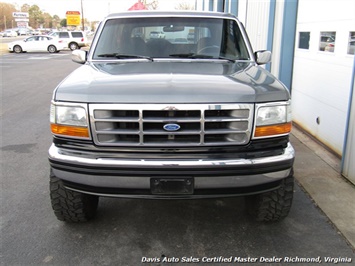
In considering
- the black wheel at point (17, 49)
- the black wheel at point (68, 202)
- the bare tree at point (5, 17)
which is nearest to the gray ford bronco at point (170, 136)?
the black wheel at point (68, 202)

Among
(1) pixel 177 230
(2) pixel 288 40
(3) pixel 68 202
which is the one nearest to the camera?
(3) pixel 68 202

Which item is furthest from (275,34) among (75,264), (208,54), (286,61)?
(75,264)

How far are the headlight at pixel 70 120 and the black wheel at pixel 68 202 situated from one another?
543 mm

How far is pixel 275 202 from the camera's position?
332cm

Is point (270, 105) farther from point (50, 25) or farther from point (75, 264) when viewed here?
point (50, 25)

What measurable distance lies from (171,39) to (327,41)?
2.94 meters

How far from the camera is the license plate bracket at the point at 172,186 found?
280 centimetres

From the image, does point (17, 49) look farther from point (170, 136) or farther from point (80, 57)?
point (170, 136)

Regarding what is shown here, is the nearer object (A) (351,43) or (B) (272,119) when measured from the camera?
(B) (272,119)

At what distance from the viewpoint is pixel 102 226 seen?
353 cm

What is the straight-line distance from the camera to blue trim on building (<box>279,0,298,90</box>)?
282 inches

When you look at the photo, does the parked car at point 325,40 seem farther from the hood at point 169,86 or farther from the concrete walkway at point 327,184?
the hood at point 169,86

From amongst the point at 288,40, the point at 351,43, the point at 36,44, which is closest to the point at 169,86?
the point at 351,43

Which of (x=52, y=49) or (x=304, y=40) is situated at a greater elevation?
(x=304, y=40)
